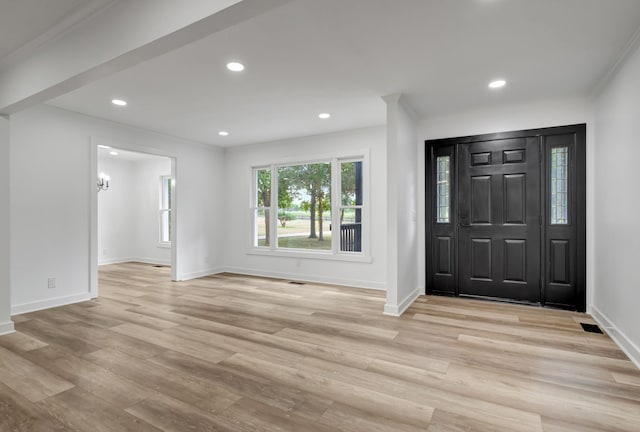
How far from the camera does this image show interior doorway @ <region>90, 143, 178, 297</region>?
8.05m

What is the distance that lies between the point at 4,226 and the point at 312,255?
4.00 m

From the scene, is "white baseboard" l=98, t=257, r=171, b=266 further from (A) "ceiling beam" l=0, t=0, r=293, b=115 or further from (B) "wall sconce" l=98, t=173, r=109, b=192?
(A) "ceiling beam" l=0, t=0, r=293, b=115

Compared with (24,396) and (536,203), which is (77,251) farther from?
(536,203)

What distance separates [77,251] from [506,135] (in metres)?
5.86

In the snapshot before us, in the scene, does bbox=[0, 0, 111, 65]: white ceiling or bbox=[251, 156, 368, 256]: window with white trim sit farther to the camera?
bbox=[251, 156, 368, 256]: window with white trim

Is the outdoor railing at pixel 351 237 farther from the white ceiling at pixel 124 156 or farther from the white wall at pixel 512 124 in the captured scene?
the white ceiling at pixel 124 156

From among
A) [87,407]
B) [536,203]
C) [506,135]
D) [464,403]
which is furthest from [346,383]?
[506,135]

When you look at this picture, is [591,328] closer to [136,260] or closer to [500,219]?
[500,219]

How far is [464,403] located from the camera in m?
2.06

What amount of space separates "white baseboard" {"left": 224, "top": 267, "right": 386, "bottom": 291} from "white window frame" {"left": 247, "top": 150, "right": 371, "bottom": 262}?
34cm

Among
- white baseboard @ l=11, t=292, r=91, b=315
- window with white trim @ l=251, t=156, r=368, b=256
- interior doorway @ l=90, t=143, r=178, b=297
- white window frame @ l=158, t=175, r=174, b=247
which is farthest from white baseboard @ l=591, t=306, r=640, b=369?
white window frame @ l=158, t=175, r=174, b=247

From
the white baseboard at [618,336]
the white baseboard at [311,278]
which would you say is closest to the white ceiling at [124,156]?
the white baseboard at [311,278]

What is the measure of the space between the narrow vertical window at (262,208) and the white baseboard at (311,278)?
566 mm

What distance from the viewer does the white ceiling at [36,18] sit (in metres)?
2.22
